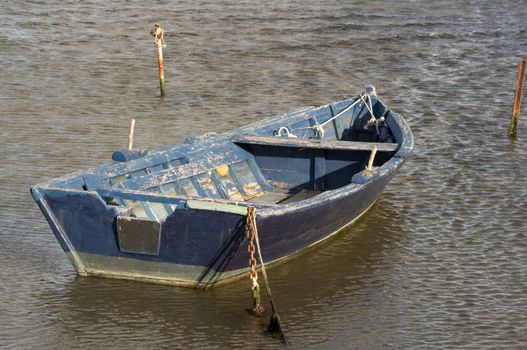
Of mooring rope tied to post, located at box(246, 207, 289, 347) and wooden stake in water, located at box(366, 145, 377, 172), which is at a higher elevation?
wooden stake in water, located at box(366, 145, 377, 172)

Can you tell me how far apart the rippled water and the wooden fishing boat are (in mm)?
392

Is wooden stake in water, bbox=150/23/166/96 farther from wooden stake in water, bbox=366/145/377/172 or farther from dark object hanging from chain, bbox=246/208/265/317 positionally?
dark object hanging from chain, bbox=246/208/265/317

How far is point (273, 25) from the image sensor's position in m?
28.5

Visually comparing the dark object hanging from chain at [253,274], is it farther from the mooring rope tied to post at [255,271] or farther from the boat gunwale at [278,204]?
the boat gunwale at [278,204]

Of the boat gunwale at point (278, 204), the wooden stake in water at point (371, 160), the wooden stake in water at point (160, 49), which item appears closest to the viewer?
the boat gunwale at point (278, 204)

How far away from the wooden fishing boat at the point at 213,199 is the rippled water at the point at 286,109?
0.39m

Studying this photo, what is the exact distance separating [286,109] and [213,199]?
885 centimetres

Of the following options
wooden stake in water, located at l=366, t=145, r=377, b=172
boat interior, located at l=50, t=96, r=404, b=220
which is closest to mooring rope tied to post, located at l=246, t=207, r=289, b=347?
boat interior, located at l=50, t=96, r=404, b=220

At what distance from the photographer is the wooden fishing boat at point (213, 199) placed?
1185 centimetres

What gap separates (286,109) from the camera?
20578 millimetres

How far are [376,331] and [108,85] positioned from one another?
40.4ft

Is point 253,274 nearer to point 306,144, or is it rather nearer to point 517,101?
point 306,144

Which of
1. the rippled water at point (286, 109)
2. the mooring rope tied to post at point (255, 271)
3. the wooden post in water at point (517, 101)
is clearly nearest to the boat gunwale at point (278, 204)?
the mooring rope tied to post at point (255, 271)

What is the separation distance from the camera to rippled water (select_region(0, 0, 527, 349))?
11.8m
